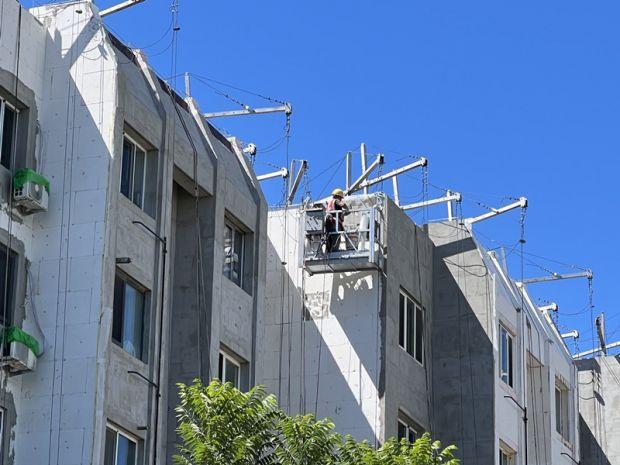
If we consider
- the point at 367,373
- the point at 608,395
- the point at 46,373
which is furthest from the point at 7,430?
the point at 608,395

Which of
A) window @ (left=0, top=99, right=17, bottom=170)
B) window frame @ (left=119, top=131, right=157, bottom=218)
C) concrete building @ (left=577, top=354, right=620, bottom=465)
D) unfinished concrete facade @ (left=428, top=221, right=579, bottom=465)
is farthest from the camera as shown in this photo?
concrete building @ (left=577, top=354, right=620, bottom=465)

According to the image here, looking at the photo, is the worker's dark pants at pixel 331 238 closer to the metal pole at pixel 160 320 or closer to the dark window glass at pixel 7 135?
the metal pole at pixel 160 320

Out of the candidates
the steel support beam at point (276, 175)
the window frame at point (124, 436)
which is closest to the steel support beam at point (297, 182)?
the steel support beam at point (276, 175)

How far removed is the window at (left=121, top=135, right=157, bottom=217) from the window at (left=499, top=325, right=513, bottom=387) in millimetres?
15995

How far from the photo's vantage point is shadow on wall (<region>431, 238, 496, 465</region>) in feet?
160

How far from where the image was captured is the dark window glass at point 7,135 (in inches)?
1382

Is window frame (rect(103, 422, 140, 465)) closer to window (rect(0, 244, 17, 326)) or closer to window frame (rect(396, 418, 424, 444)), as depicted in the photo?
window (rect(0, 244, 17, 326))

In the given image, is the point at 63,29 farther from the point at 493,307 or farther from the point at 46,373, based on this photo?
the point at 493,307

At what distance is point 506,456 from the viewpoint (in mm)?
50875

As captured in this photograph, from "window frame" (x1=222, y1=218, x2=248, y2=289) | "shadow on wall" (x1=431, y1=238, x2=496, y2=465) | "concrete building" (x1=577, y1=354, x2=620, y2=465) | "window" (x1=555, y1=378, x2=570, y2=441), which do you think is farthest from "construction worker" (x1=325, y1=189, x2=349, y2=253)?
"concrete building" (x1=577, y1=354, x2=620, y2=465)

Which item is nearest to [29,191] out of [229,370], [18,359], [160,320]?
[18,359]

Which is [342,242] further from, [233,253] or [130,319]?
[130,319]

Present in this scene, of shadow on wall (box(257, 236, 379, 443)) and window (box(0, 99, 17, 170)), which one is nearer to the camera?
window (box(0, 99, 17, 170))

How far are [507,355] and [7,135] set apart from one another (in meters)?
21.1
